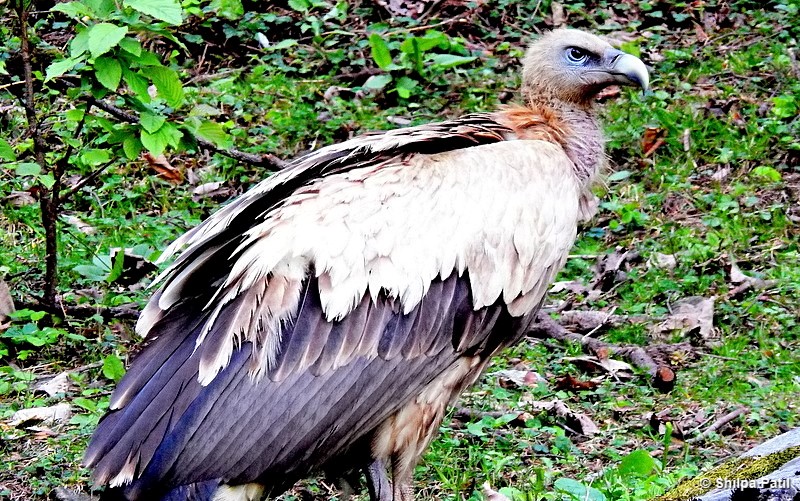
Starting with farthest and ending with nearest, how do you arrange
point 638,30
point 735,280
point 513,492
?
point 638,30 < point 735,280 < point 513,492

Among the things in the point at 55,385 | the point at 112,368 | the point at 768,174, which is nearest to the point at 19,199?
the point at 55,385

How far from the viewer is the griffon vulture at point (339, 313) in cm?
373

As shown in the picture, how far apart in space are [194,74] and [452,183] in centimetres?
509

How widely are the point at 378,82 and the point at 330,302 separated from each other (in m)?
4.68

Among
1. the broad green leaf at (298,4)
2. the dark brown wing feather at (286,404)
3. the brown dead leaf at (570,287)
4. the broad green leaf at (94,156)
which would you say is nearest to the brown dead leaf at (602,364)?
the brown dead leaf at (570,287)

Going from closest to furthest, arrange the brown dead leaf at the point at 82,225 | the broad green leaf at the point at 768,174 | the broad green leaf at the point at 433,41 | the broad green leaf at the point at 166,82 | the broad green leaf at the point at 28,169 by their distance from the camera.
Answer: the broad green leaf at the point at 166,82
the broad green leaf at the point at 28,169
the brown dead leaf at the point at 82,225
the broad green leaf at the point at 768,174
the broad green leaf at the point at 433,41

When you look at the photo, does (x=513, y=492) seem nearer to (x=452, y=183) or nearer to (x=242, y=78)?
(x=452, y=183)

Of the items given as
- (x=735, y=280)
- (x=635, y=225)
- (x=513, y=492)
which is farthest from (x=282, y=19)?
(x=513, y=492)

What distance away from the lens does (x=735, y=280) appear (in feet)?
21.1

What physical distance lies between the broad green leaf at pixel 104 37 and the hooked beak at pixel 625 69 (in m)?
2.13

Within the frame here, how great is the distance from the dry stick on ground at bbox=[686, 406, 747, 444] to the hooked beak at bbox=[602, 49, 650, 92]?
4.98 ft

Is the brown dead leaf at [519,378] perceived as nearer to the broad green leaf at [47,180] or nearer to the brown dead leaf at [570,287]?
the brown dead leaf at [570,287]

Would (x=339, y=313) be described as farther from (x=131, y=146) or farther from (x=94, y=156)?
(x=94, y=156)

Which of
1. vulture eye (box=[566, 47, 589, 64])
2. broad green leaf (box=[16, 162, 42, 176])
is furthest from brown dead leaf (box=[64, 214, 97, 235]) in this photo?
vulture eye (box=[566, 47, 589, 64])
